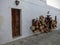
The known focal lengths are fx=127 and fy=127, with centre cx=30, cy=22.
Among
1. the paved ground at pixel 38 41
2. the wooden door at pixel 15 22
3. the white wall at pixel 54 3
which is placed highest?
the white wall at pixel 54 3

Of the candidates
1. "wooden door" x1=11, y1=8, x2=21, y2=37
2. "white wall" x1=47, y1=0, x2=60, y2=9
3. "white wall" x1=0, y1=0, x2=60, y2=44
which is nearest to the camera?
"white wall" x1=0, y1=0, x2=60, y2=44

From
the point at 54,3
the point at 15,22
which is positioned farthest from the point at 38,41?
the point at 54,3

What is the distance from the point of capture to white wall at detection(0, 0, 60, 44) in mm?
6931

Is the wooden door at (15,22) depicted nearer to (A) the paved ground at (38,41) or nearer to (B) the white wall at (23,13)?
(B) the white wall at (23,13)

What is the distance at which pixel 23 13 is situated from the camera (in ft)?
28.0

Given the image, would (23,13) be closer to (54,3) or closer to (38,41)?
(38,41)

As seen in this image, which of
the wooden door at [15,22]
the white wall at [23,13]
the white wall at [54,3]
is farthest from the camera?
the white wall at [54,3]

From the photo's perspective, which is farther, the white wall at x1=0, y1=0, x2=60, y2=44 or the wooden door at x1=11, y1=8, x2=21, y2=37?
the wooden door at x1=11, y1=8, x2=21, y2=37

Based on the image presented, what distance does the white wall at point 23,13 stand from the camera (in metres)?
6.93

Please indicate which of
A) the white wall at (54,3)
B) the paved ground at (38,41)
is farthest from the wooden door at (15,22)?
the white wall at (54,3)

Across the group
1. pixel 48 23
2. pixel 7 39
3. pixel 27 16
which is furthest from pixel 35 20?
pixel 7 39

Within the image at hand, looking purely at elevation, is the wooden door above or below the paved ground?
above

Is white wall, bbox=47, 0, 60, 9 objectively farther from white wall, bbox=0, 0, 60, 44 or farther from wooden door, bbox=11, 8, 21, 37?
wooden door, bbox=11, 8, 21, 37

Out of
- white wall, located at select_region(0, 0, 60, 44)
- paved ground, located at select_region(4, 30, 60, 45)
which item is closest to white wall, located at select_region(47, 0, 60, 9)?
white wall, located at select_region(0, 0, 60, 44)
